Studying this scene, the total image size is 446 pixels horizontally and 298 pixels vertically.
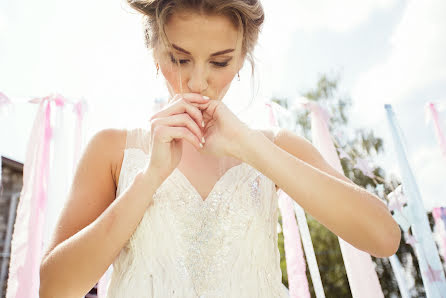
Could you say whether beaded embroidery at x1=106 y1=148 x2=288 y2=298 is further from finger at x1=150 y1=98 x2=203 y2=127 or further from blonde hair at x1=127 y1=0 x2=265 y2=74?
blonde hair at x1=127 y1=0 x2=265 y2=74

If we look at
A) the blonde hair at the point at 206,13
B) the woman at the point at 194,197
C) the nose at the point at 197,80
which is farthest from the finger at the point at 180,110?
the blonde hair at the point at 206,13

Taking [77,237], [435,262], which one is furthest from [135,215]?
[435,262]

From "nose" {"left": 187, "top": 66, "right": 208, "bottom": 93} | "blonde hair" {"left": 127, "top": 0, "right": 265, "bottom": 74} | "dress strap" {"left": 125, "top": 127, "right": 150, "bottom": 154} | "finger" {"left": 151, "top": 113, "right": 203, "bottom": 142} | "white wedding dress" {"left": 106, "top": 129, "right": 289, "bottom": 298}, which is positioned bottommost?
"white wedding dress" {"left": 106, "top": 129, "right": 289, "bottom": 298}

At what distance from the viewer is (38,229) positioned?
111 inches

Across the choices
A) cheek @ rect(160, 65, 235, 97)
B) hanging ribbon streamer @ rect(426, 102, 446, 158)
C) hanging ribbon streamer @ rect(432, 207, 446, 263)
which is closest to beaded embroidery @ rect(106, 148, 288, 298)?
cheek @ rect(160, 65, 235, 97)

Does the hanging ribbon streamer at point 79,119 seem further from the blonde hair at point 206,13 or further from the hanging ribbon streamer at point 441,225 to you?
the hanging ribbon streamer at point 441,225

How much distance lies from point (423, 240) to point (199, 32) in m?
2.92

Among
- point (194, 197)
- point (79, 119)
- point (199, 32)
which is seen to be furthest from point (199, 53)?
point (79, 119)

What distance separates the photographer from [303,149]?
143cm

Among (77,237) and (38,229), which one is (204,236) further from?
(38,229)

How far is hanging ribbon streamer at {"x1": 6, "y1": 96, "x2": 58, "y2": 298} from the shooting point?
8.42 feet

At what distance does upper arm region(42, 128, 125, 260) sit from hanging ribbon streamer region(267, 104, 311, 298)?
2.32 m

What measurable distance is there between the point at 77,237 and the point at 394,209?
3.20 m

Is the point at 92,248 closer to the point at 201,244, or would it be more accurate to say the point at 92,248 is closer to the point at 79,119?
the point at 201,244
